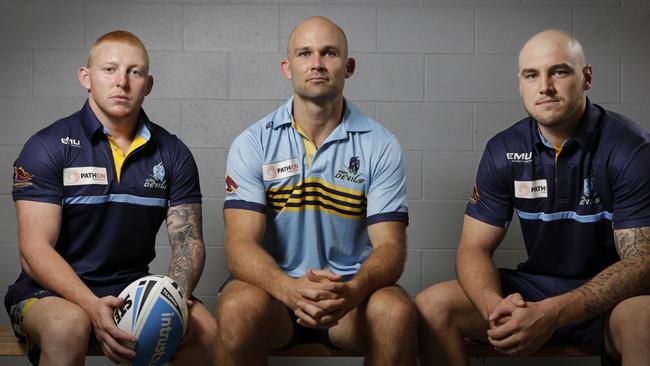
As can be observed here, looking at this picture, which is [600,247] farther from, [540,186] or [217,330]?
[217,330]

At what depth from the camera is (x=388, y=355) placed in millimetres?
2572

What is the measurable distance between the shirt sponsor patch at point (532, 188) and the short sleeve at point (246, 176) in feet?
3.01

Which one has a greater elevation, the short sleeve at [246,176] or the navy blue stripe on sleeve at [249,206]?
the short sleeve at [246,176]

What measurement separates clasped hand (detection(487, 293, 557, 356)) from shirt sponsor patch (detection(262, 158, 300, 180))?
2.87ft

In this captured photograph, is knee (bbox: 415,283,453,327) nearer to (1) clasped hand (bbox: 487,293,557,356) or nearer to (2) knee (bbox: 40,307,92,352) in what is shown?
(1) clasped hand (bbox: 487,293,557,356)

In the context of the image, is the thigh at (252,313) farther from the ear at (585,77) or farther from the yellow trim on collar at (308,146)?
the ear at (585,77)

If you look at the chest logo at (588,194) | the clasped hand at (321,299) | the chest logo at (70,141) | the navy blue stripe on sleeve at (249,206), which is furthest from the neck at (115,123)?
the chest logo at (588,194)

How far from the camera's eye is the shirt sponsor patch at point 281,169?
9.67 ft

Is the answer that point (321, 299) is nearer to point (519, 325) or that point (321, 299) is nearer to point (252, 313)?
point (252, 313)

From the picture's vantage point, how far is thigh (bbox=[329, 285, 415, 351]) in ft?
8.56

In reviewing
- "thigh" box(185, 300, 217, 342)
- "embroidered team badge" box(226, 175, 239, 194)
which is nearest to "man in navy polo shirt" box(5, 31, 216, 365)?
"thigh" box(185, 300, 217, 342)

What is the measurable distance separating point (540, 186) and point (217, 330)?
4.02 ft

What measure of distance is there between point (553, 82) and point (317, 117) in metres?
0.85

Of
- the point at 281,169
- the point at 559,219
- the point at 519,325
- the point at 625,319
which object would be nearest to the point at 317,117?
the point at 281,169
